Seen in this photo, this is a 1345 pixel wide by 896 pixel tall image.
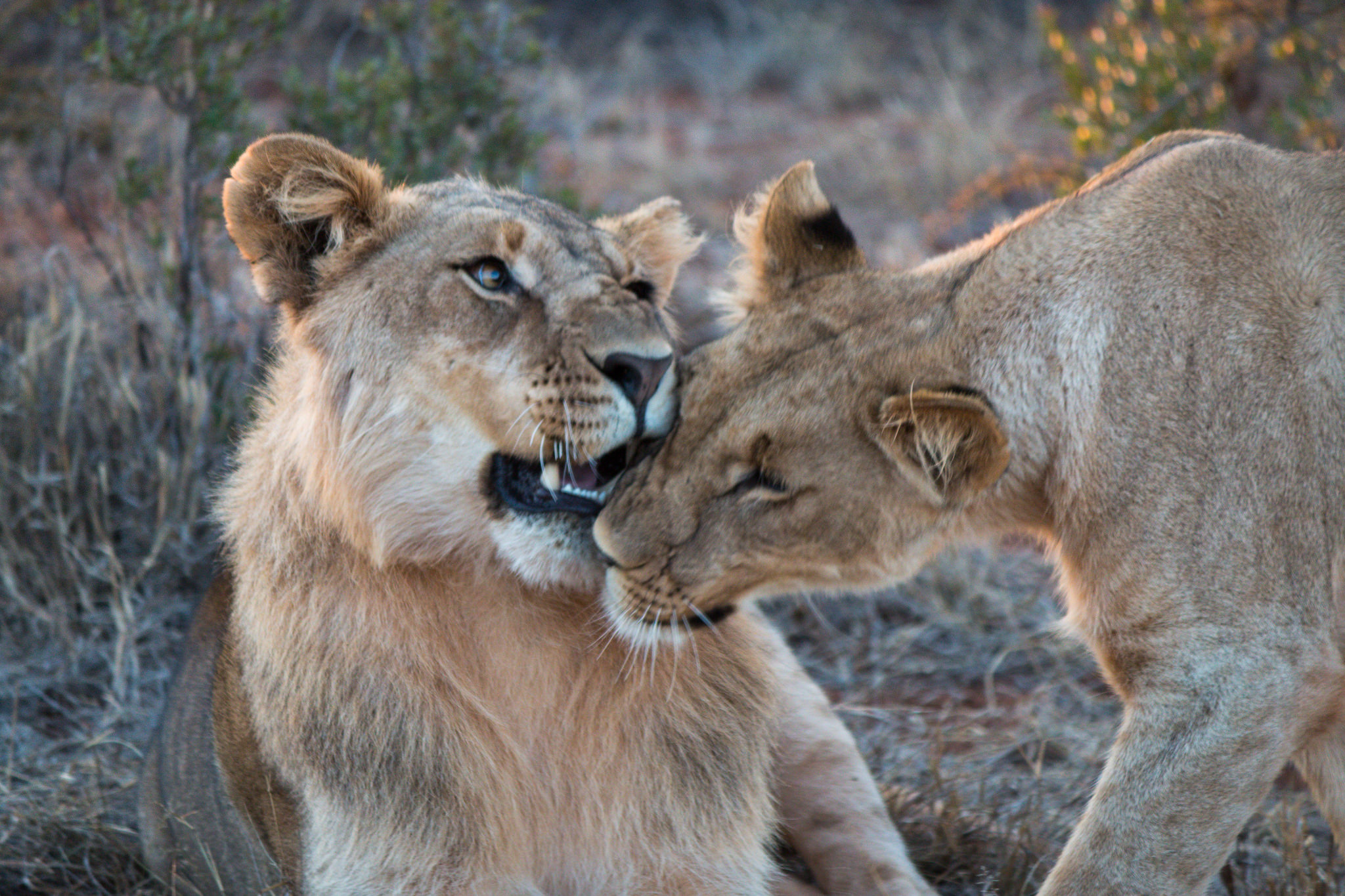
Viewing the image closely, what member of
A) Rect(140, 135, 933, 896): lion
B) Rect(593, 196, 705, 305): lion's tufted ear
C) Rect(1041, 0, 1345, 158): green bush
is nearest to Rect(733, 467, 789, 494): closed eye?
Rect(140, 135, 933, 896): lion

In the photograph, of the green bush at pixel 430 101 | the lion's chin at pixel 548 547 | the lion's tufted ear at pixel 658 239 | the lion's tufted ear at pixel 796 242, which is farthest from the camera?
the green bush at pixel 430 101

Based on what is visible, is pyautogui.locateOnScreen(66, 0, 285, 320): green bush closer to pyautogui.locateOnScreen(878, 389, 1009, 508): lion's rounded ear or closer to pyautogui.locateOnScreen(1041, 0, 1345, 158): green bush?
pyautogui.locateOnScreen(878, 389, 1009, 508): lion's rounded ear

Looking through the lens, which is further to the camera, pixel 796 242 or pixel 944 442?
pixel 796 242

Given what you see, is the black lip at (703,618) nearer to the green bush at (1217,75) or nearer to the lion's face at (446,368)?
the lion's face at (446,368)

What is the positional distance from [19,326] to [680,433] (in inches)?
120

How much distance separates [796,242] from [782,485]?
637mm

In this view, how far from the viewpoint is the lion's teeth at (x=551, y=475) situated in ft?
8.46

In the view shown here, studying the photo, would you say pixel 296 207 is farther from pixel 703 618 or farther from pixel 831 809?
pixel 831 809

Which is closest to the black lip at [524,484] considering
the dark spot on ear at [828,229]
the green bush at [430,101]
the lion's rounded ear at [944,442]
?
the lion's rounded ear at [944,442]

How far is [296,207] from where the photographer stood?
2.66 m

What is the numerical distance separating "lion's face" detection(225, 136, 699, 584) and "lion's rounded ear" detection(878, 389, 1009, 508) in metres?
0.46

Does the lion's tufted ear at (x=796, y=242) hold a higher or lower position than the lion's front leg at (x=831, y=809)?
higher

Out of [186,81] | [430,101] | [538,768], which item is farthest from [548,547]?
[430,101]

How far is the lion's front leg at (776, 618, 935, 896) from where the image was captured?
3.03 metres
